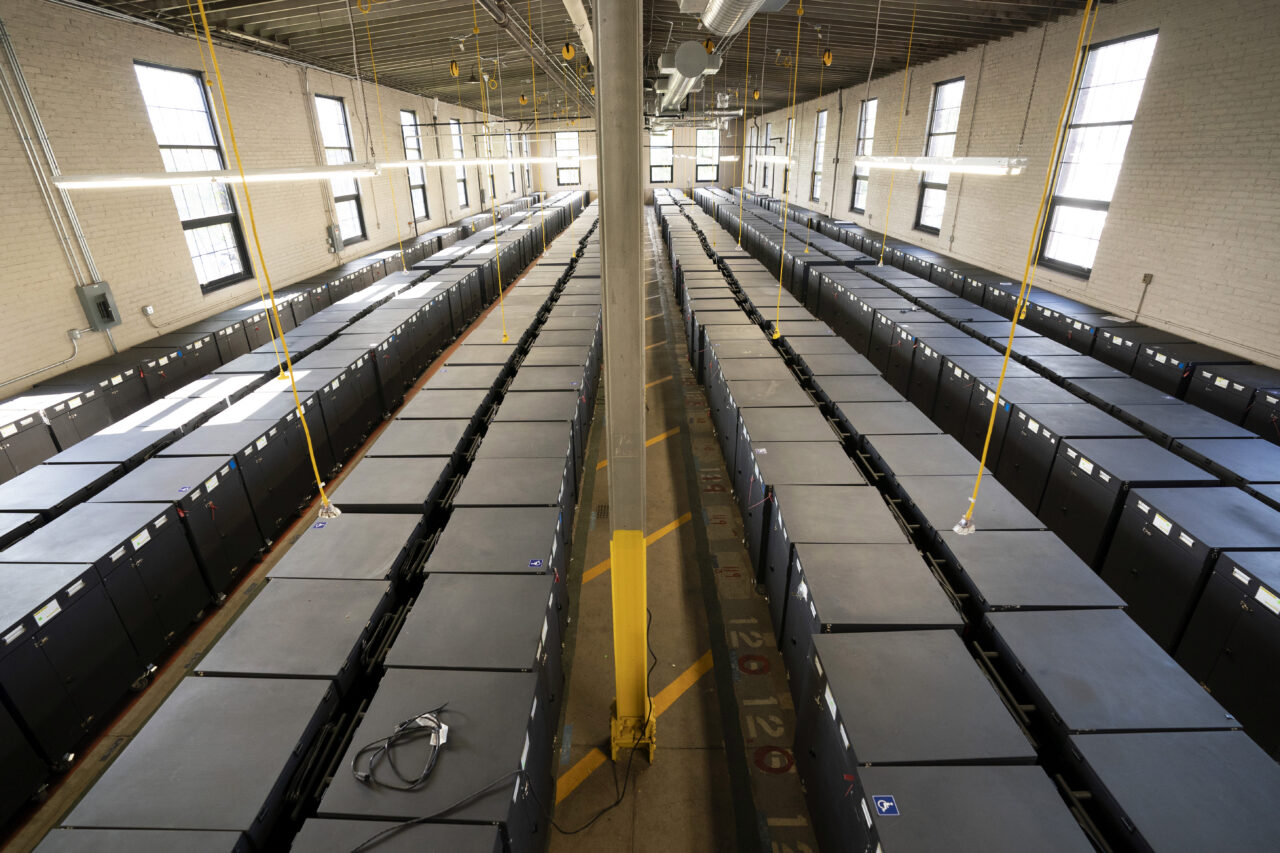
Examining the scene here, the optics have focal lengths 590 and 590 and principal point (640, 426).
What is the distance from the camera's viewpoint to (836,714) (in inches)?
115

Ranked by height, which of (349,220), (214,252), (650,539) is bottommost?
(650,539)

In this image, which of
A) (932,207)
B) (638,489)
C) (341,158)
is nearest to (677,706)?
(638,489)

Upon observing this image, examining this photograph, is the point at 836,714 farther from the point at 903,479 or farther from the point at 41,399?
the point at 41,399

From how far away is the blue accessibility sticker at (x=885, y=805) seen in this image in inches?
94.4

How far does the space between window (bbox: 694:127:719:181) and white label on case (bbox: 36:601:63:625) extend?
1353 inches

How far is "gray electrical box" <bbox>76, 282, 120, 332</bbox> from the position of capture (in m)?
7.63

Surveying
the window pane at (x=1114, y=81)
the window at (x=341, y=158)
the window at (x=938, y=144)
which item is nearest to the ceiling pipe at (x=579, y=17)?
the window pane at (x=1114, y=81)

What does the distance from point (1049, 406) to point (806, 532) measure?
12.2 ft

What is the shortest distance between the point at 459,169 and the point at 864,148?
15.0 metres

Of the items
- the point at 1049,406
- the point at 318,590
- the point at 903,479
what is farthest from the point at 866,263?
the point at 318,590

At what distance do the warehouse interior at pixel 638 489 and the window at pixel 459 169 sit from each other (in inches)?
393

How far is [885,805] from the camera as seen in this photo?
7.97 ft

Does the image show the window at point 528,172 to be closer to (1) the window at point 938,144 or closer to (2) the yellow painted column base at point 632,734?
(1) the window at point 938,144

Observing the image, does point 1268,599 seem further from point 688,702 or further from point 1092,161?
point 1092,161
